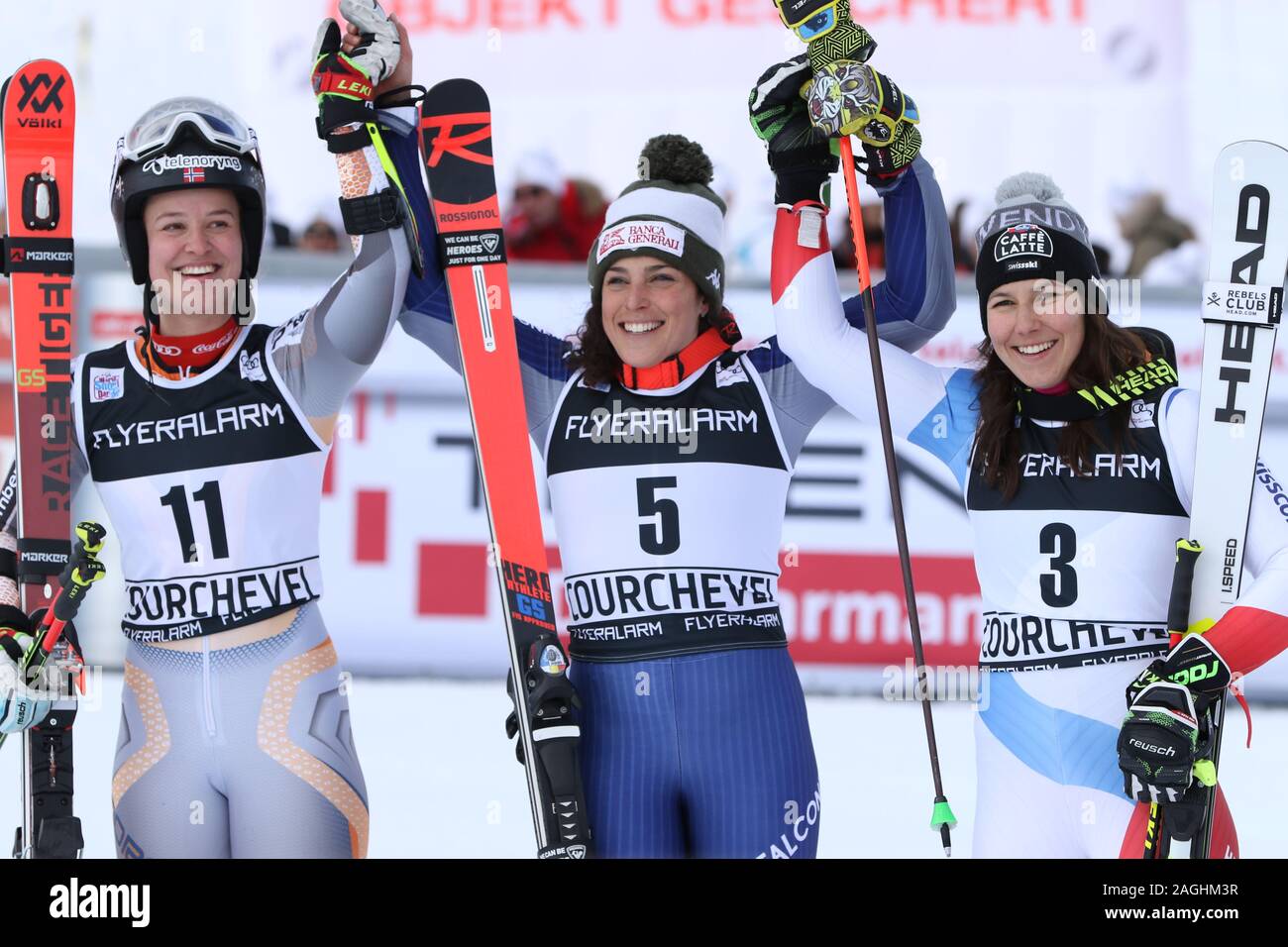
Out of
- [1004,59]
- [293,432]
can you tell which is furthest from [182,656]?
[1004,59]

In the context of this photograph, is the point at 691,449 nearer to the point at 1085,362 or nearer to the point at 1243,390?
the point at 1085,362

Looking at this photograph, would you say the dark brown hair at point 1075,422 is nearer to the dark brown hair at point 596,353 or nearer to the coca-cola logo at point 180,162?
the dark brown hair at point 596,353

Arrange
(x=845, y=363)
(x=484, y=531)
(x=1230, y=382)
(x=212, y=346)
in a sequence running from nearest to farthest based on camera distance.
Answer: (x=1230, y=382)
(x=845, y=363)
(x=212, y=346)
(x=484, y=531)

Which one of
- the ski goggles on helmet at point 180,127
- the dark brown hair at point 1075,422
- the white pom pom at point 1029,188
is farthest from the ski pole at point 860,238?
the ski goggles on helmet at point 180,127

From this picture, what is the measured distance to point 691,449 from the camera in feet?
11.3

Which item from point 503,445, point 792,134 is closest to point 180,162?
point 503,445

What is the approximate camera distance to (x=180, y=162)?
3.46 m

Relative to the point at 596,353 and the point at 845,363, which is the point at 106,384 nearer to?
the point at 596,353

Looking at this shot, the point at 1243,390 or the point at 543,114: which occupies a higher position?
the point at 543,114

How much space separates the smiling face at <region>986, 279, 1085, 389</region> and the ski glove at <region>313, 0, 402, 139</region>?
1451 millimetres

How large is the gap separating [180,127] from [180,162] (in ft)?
0.29

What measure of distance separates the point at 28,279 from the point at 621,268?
135 centimetres

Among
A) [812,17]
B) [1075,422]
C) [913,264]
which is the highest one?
[812,17]

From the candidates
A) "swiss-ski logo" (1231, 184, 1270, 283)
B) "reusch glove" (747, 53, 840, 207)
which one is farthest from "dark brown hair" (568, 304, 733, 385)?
"swiss-ski logo" (1231, 184, 1270, 283)
